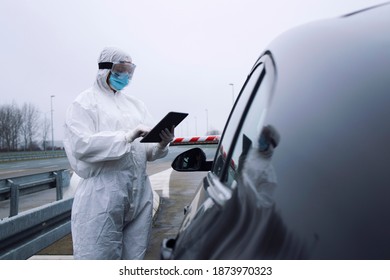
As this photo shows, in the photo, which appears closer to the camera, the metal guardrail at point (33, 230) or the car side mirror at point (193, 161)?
the car side mirror at point (193, 161)

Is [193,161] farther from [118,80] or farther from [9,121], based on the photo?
[9,121]

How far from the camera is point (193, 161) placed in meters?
2.75

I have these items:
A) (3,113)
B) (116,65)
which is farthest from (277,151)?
(3,113)

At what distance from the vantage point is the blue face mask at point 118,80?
10.1 feet

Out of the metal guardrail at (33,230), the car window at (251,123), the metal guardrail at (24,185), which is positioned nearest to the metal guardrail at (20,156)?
the metal guardrail at (24,185)

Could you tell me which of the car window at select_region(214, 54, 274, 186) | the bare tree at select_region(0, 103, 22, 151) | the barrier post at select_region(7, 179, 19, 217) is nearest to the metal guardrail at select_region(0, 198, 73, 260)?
the barrier post at select_region(7, 179, 19, 217)

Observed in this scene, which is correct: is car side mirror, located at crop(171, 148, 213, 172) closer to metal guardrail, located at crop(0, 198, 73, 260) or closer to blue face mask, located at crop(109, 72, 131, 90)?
blue face mask, located at crop(109, 72, 131, 90)

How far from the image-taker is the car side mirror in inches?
106

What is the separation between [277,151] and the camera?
0.96 metres

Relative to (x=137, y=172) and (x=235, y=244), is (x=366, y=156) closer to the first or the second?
(x=235, y=244)

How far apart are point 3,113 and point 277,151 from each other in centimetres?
2884

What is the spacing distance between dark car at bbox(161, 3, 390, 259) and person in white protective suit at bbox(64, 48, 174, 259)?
1.60 meters

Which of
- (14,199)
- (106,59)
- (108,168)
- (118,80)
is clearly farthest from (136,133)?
(14,199)

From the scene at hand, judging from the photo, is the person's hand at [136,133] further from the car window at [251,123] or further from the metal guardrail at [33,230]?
the metal guardrail at [33,230]
